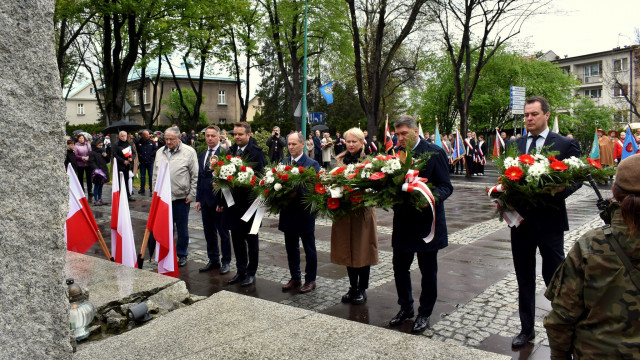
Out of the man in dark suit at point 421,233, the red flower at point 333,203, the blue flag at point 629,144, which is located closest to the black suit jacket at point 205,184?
the red flower at point 333,203

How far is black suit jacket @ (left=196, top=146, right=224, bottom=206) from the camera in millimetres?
6953

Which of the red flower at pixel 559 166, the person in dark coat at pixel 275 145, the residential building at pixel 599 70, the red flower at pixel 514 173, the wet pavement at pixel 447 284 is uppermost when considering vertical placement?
the residential building at pixel 599 70

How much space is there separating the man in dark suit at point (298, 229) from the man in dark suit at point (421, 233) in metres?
1.39

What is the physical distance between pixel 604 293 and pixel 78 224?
20.1ft

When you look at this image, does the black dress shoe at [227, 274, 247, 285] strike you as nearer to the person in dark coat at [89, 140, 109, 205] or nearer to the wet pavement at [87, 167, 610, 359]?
the wet pavement at [87, 167, 610, 359]

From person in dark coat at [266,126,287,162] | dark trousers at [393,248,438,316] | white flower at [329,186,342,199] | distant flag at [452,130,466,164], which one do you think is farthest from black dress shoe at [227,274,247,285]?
distant flag at [452,130,466,164]

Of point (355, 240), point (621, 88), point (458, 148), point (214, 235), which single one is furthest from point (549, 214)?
point (621, 88)

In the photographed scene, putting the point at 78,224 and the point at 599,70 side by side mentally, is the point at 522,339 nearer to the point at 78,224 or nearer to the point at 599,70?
the point at 78,224

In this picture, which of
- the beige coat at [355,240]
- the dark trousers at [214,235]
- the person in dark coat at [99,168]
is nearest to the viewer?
the beige coat at [355,240]

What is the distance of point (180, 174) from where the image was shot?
281 inches

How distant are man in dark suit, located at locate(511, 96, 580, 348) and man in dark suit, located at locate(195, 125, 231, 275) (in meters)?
4.04

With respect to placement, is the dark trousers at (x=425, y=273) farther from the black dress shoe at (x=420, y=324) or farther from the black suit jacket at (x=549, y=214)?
the black suit jacket at (x=549, y=214)

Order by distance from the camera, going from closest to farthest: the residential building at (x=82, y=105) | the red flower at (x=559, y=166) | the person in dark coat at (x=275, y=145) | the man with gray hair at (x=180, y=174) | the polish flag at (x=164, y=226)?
the red flower at (x=559, y=166)
the polish flag at (x=164, y=226)
the man with gray hair at (x=180, y=174)
the person in dark coat at (x=275, y=145)
the residential building at (x=82, y=105)

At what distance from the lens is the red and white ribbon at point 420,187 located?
13.6 feet
